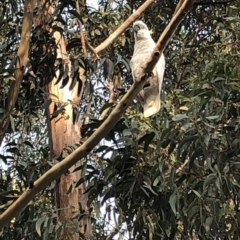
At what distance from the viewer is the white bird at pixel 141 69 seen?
1.81m

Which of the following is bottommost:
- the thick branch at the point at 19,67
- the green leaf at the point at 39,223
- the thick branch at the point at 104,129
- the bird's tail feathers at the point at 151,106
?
the green leaf at the point at 39,223

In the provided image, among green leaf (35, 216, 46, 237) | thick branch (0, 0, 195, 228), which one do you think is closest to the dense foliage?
green leaf (35, 216, 46, 237)

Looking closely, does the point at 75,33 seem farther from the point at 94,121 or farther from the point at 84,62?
the point at 94,121

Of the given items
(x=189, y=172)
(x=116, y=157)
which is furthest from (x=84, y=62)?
(x=189, y=172)

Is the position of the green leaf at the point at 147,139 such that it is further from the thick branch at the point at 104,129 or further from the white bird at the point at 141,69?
the thick branch at the point at 104,129

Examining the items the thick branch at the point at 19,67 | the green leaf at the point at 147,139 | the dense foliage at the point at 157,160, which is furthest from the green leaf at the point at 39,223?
the green leaf at the point at 147,139

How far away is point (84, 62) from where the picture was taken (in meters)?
1.93

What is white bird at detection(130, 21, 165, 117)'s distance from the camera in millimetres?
1814

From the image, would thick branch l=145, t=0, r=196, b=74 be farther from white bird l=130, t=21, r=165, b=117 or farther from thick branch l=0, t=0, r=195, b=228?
white bird l=130, t=21, r=165, b=117

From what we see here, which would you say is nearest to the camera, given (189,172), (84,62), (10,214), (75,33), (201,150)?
(10,214)

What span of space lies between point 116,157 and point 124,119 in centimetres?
14

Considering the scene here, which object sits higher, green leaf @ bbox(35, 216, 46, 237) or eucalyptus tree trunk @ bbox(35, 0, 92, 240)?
eucalyptus tree trunk @ bbox(35, 0, 92, 240)

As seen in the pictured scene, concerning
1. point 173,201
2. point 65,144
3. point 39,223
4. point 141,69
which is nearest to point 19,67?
point 141,69

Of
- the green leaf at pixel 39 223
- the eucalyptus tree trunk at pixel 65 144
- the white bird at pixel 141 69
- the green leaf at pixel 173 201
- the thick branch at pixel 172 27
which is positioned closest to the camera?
the thick branch at pixel 172 27
